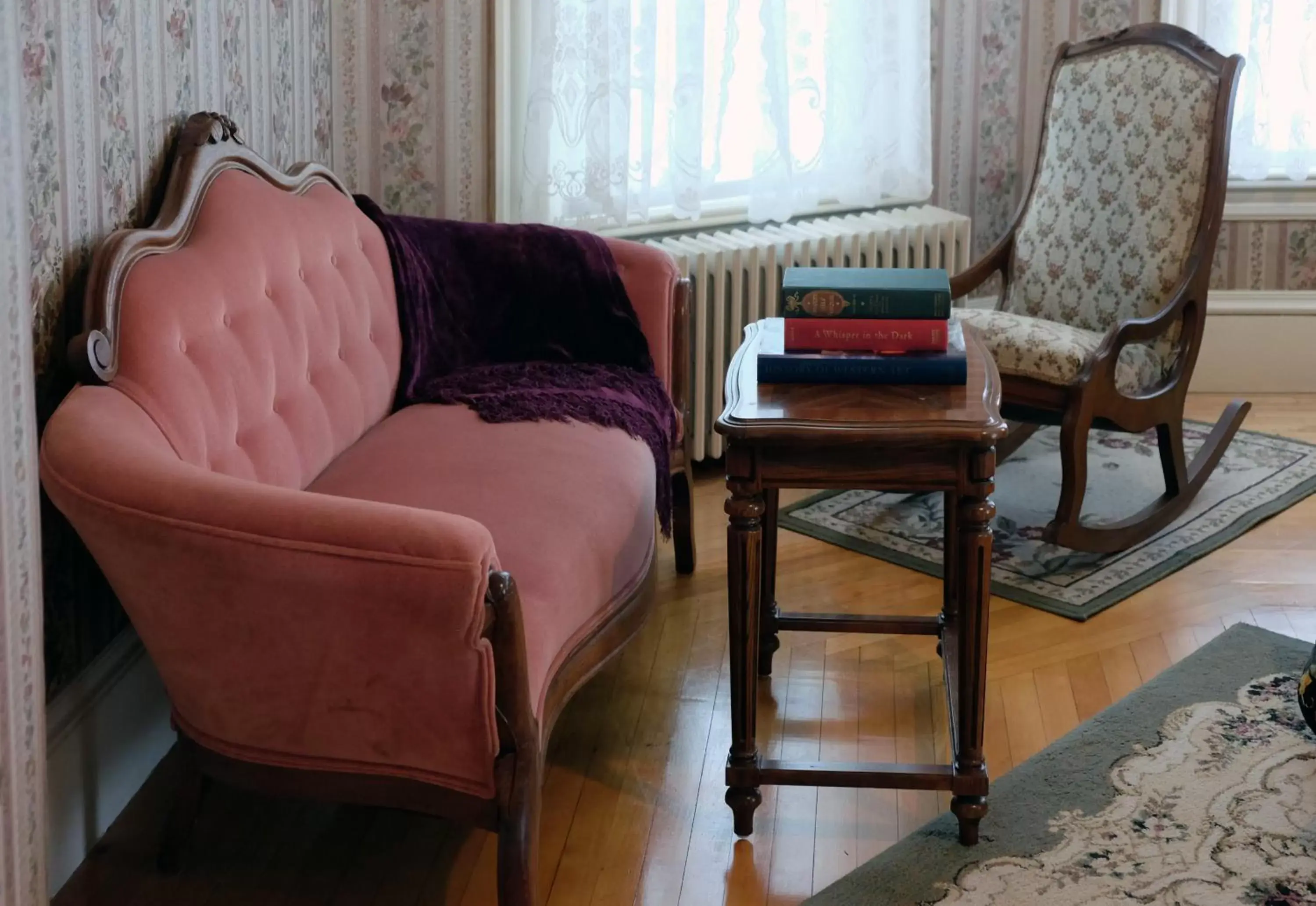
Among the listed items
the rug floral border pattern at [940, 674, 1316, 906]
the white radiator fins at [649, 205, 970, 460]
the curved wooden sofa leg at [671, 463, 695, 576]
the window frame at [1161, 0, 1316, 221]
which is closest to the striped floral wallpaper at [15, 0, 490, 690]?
the white radiator fins at [649, 205, 970, 460]

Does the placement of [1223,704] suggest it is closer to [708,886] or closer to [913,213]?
[708,886]

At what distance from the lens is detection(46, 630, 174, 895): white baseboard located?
1.96 m

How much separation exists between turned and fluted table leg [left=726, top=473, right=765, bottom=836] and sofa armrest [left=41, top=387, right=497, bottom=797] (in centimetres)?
45

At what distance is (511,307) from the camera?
9.52 feet

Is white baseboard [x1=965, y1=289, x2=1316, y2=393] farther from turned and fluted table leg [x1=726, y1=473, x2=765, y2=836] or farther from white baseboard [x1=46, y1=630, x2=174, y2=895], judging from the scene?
white baseboard [x1=46, y1=630, x2=174, y2=895]

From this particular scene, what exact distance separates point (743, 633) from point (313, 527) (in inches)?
26.8

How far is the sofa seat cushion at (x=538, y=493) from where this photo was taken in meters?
1.96

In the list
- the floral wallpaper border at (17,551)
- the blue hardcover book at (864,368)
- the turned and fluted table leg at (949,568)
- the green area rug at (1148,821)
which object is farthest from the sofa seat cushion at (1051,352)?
the floral wallpaper border at (17,551)

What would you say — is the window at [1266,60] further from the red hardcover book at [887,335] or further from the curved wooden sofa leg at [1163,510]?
the red hardcover book at [887,335]

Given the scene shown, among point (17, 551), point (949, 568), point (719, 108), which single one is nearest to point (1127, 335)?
point (949, 568)

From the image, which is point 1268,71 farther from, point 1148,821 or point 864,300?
point 1148,821

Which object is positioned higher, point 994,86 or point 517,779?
point 994,86

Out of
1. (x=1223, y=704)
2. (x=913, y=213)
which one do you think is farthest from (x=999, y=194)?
(x=1223, y=704)

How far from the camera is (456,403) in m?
2.65
